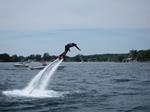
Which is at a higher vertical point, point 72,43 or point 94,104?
point 72,43

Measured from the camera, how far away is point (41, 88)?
48250 mm

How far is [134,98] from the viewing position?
1649 inches

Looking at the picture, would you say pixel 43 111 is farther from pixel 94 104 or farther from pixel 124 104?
pixel 124 104

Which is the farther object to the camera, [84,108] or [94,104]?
[94,104]

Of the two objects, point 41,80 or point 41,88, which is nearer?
point 41,88

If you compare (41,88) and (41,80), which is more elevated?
(41,80)

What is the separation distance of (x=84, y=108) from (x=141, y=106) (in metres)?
5.39

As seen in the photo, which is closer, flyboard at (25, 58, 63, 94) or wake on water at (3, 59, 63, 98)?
wake on water at (3, 59, 63, 98)

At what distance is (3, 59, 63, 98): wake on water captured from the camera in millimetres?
42656

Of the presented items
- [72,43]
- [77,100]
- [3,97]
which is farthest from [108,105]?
[3,97]

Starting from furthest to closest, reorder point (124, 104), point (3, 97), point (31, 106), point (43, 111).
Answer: point (3, 97), point (124, 104), point (31, 106), point (43, 111)

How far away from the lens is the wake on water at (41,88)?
42656 millimetres

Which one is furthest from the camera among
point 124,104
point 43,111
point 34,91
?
point 34,91

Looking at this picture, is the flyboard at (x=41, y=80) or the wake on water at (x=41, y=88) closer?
the wake on water at (x=41, y=88)
